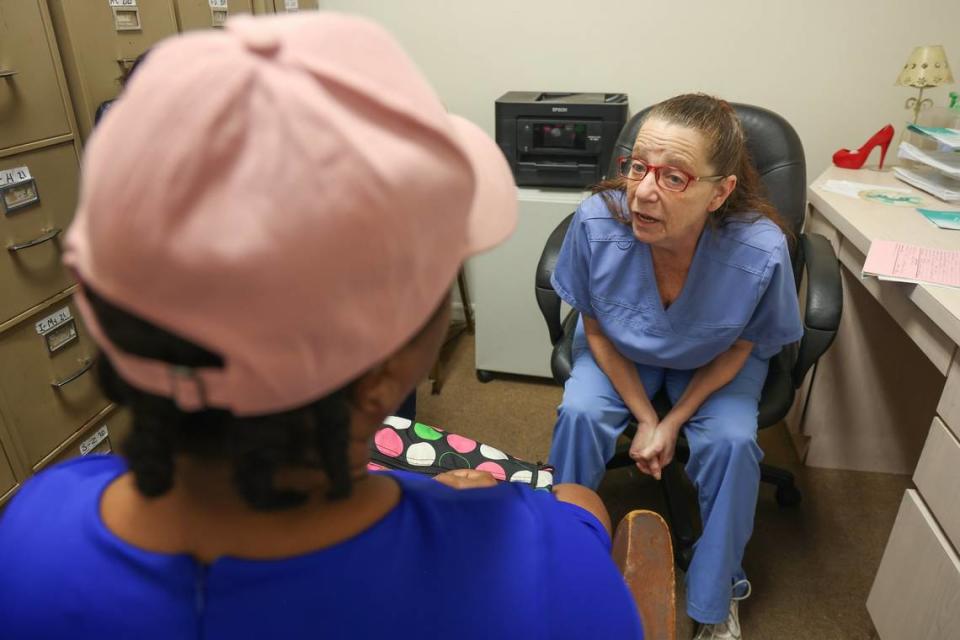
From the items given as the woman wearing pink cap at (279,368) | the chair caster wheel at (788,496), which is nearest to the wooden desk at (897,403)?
the chair caster wheel at (788,496)

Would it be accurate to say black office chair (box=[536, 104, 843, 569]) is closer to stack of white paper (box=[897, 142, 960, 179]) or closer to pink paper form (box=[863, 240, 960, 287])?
pink paper form (box=[863, 240, 960, 287])

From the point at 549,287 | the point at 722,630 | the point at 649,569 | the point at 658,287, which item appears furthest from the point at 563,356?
the point at 649,569

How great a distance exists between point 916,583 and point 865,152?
136cm

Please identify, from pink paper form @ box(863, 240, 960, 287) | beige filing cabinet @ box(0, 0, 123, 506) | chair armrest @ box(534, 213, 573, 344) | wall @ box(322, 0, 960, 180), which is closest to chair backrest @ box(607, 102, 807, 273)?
pink paper form @ box(863, 240, 960, 287)

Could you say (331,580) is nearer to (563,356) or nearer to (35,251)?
(563,356)

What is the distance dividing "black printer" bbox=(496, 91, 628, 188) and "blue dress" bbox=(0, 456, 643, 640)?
5.86ft

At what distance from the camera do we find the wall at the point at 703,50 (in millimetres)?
2146

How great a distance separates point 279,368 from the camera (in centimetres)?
39

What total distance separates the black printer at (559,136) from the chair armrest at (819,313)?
857 millimetres

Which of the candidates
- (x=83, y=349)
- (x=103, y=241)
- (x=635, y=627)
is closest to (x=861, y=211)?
(x=635, y=627)

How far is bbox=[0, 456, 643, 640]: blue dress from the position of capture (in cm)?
46

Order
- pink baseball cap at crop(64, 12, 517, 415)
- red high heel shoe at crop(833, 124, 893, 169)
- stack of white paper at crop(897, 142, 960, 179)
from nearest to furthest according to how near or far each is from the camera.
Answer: pink baseball cap at crop(64, 12, 517, 415) → stack of white paper at crop(897, 142, 960, 179) → red high heel shoe at crop(833, 124, 893, 169)

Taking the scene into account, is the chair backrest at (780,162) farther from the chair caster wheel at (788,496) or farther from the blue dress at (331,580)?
the blue dress at (331,580)

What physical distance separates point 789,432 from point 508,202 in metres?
1.92
